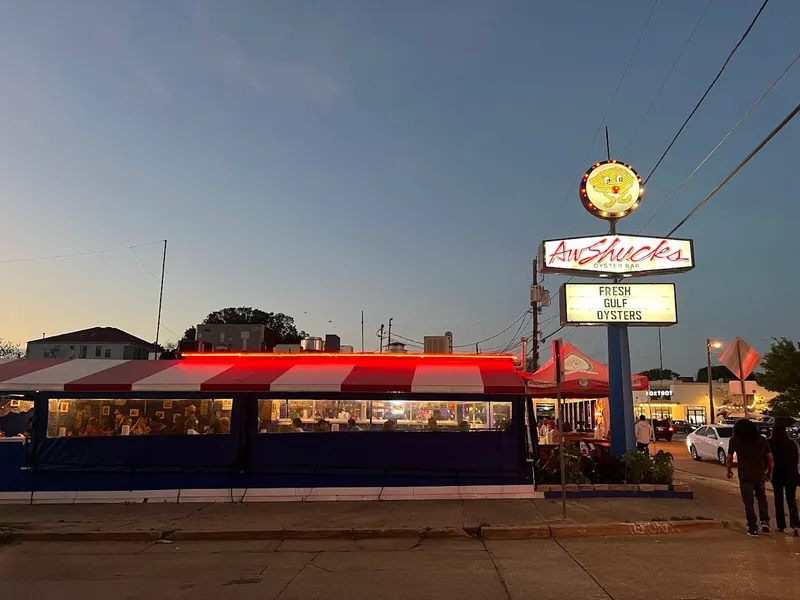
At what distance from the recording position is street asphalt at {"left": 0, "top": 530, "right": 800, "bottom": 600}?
6539mm

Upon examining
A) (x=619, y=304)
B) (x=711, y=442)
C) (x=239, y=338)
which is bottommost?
(x=711, y=442)

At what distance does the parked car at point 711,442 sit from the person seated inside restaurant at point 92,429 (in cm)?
1919

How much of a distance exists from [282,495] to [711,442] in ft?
55.6

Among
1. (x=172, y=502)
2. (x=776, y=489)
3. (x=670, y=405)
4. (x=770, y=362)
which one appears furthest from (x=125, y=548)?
(x=670, y=405)

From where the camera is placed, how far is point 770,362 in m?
42.8

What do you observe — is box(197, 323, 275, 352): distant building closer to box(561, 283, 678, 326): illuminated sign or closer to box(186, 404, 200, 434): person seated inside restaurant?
box(186, 404, 200, 434): person seated inside restaurant

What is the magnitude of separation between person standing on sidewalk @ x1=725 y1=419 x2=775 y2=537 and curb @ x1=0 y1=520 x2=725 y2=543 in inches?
44.0

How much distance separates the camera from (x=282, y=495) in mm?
11953

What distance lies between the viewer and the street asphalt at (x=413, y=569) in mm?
6539

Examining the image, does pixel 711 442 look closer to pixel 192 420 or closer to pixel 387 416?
pixel 387 416

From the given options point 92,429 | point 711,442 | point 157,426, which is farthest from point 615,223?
point 92,429

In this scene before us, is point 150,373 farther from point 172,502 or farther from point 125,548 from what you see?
point 125,548

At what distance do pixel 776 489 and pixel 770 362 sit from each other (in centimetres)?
3963

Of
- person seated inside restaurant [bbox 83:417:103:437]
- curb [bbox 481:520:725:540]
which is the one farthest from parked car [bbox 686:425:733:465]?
person seated inside restaurant [bbox 83:417:103:437]
